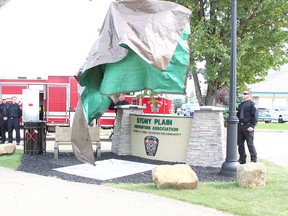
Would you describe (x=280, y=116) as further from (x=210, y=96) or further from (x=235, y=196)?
(x=235, y=196)

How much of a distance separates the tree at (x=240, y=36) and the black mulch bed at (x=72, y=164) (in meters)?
3.96

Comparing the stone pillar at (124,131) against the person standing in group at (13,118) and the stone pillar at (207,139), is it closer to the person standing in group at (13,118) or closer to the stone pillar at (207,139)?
the stone pillar at (207,139)

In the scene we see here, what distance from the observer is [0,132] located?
17031 mm

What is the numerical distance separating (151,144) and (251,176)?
445 centimetres

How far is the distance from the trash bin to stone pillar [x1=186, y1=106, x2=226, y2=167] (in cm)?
481

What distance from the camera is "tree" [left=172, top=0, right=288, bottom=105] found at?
43.4ft

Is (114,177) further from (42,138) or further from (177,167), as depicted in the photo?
(42,138)

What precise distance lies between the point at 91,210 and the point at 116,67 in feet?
13.2

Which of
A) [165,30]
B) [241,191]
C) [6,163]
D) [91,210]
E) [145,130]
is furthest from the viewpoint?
[145,130]

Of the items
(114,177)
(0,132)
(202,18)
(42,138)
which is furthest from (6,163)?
(202,18)

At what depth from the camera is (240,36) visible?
14.3 meters

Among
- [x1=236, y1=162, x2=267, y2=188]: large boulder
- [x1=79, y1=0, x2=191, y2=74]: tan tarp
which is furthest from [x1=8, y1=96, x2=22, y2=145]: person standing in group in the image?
[x1=236, y1=162, x2=267, y2=188]: large boulder

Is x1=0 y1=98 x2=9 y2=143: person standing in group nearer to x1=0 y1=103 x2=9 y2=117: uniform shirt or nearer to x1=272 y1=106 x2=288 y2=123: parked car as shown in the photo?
x1=0 y1=103 x2=9 y2=117: uniform shirt

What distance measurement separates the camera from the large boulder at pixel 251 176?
823 centimetres
